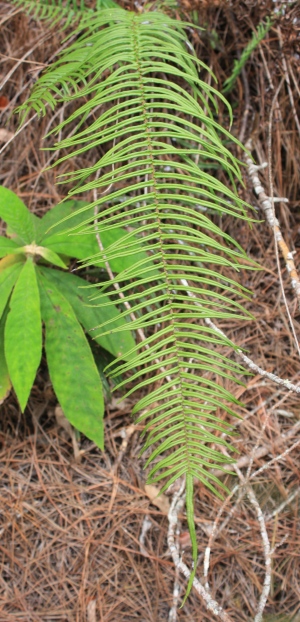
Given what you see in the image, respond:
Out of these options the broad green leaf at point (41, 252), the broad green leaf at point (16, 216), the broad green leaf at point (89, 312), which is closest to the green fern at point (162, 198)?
the broad green leaf at point (89, 312)

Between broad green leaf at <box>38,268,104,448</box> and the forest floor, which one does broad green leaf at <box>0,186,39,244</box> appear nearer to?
broad green leaf at <box>38,268,104,448</box>

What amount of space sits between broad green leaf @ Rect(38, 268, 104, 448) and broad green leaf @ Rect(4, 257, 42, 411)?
102 mm

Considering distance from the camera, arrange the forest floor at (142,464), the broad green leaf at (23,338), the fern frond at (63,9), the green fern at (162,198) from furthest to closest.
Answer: the fern frond at (63,9)
the forest floor at (142,464)
the broad green leaf at (23,338)
the green fern at (162,198)

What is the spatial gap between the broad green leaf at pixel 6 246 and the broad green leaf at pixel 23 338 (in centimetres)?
17

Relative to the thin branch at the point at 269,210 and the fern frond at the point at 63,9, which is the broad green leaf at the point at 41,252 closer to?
the thin branch at the point at 269,210

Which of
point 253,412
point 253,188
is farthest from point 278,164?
point 253,412

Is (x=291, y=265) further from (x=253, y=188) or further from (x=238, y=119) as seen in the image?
(x=238, y=119)

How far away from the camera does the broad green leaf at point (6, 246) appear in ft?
6.41

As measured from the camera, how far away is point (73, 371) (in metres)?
1.88

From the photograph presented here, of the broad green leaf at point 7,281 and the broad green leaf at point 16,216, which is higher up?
the broad green leaf at point 16,216

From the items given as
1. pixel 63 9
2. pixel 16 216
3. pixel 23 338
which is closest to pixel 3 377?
pixel 23 338

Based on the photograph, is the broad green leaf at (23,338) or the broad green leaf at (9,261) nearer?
the broad green leaf at (23,338)

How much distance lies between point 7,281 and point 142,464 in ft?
3.02

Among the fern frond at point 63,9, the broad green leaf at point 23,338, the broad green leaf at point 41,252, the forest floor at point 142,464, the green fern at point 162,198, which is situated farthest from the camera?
the fern frond at point 63,9
